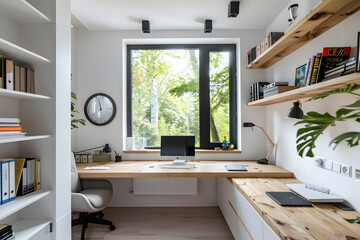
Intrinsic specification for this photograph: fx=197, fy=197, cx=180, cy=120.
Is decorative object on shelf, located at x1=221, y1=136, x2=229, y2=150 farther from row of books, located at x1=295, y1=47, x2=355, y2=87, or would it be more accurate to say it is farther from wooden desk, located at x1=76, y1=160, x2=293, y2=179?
row of books, located at x1=295, y1=47, x2=355, y2=87

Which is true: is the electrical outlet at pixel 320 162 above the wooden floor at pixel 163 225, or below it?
above

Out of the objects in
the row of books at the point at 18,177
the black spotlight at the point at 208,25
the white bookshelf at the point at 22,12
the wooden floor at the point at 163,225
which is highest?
the black spotlight at the point at 208,25

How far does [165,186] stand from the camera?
293 cm

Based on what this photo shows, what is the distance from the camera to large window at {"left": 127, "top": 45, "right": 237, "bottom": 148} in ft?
10.4

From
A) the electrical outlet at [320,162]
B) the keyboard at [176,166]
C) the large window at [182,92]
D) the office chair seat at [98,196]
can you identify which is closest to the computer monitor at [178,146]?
the keyboard at [176,166]

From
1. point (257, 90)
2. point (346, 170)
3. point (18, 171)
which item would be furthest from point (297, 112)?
point (18, 171)

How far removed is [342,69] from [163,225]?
2.42 metres

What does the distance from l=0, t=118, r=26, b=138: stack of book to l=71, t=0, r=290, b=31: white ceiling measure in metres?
1.59

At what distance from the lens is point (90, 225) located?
250 cm

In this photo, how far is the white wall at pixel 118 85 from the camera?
2.93 metres

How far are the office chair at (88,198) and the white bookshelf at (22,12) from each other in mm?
1402

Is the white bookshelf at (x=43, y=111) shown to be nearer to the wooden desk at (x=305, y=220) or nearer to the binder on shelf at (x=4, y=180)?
the binder on shelf at (x=4, y=180)

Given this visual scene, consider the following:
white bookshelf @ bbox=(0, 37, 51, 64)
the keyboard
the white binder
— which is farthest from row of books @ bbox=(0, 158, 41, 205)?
the keyboard

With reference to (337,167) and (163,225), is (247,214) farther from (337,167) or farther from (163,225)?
(163,225)
